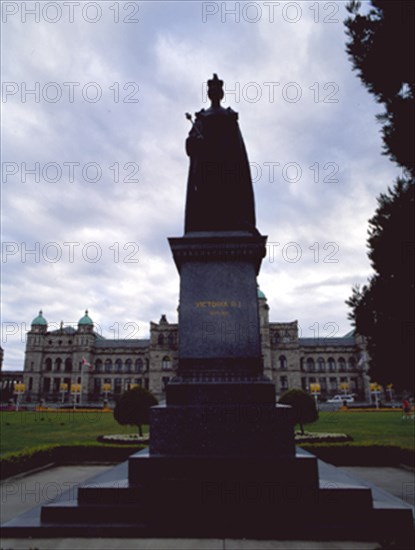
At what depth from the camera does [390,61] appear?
7465 millimetres

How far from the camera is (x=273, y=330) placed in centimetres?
8062

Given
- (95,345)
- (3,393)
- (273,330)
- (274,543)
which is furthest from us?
(95,345)

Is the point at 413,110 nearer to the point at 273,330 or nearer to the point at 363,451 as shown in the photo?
the point at 363,451

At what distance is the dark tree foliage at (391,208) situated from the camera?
24.0ft

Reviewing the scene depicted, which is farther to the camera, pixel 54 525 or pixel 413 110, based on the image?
pixel 413 110

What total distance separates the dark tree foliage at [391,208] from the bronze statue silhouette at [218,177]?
268 centimetres

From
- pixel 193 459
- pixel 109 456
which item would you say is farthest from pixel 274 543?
pixel 109 456

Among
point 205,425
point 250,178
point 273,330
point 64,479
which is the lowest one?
point 64,479

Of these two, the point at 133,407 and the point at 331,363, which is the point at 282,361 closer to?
the point at 331,363

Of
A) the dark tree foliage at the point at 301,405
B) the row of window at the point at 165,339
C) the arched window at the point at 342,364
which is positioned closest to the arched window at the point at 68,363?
the row of window at the point at 165,339

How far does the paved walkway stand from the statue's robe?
5.25 meters

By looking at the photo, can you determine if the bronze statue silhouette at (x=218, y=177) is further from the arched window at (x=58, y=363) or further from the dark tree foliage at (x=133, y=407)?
the arched window at (x=58, y=363)

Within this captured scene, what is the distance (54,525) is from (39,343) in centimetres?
8672

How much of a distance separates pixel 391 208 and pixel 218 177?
350 centimetres
